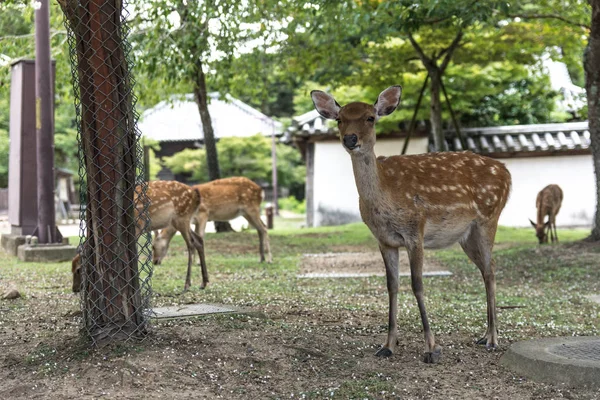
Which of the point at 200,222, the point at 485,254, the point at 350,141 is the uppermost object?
the point at 350,141

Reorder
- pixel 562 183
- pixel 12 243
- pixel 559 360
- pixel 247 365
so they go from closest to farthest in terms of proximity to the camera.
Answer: pixel 559 360
pixel 247 365
pixel 12 243
pixel 562 183

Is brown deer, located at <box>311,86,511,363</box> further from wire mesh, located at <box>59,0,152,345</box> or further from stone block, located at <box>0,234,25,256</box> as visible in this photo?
stone block, located at <box>0,234,25,256</box>

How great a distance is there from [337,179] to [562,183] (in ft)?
19.0

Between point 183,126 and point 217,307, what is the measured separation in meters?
32.4

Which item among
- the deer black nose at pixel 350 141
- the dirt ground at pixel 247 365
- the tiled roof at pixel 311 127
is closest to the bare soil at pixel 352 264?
the dirt ground at pixel 247 365

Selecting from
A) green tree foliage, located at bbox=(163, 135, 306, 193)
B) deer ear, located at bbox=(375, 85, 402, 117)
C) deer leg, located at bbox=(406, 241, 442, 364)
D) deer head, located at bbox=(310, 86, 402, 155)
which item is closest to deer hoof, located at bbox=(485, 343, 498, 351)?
deer leg, located at bbox=(406, 241, 442, 364)

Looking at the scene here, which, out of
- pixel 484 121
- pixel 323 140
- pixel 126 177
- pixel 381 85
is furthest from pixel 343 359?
pixel 484 121

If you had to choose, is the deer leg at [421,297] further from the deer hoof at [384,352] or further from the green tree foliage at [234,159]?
the green tree foliage at [234,159]

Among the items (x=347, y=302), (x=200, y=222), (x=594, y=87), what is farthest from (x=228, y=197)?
(x=594, y=87)

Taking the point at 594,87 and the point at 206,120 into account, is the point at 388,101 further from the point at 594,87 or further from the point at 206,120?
the point at 206,120

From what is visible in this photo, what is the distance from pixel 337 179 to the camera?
21.1 m

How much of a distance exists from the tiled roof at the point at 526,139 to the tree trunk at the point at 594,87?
8163 millimetres

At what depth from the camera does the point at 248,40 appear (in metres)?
15.6

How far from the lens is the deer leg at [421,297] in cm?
509
